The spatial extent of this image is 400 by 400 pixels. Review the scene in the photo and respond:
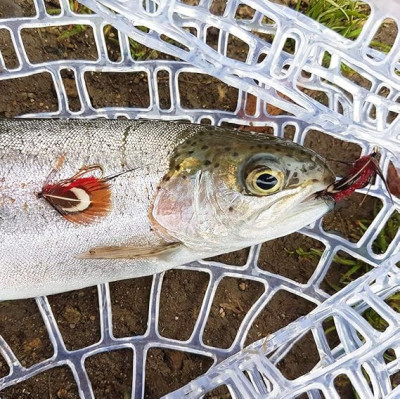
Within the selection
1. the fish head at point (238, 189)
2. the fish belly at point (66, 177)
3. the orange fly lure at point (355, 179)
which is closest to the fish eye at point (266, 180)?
the fish head at point (238, 189)

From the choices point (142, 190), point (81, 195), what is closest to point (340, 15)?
point (142, 190)

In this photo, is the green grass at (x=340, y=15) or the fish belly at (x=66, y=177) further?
the green grass at (x=340, y=15)

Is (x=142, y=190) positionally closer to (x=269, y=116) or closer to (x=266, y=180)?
(x=266, y=180)

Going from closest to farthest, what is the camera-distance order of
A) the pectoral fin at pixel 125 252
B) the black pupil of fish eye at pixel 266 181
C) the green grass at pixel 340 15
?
the black pupil of fish eye at pixel 266 181 → the pectoral fin at pixel 125 252 → the green grass at pixel 340 15

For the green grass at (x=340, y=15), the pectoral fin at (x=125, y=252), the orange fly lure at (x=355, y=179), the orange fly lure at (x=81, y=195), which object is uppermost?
the green grass at (x=340, y=15)

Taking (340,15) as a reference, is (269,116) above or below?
below

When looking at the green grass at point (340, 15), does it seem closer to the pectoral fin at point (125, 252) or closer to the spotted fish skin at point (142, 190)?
the spotted fish skin at point (142, 190)
